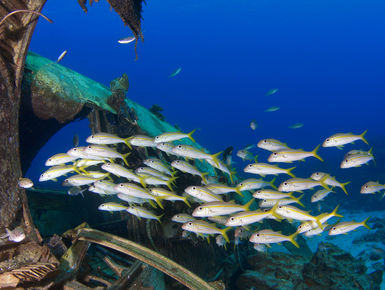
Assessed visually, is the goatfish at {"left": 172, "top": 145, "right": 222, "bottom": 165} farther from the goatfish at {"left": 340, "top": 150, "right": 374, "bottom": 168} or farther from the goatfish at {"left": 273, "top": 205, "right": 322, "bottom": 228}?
the goatfish at {"left": 340, "top": 150, "right": 374, "bottom": 168}

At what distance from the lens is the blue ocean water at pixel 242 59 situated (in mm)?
145500

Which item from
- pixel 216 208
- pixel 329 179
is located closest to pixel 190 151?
pixel 216 208

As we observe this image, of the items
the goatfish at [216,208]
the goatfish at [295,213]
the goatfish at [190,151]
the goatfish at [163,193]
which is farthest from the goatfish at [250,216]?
the goatfish at [190,151]

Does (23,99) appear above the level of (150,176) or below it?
above

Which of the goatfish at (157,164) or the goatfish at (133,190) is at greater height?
the goatfish at (157,164)

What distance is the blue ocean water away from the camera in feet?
477

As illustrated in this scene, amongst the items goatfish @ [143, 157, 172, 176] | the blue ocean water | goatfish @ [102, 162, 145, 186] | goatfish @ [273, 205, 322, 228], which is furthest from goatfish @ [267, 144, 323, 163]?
the blue ocean water

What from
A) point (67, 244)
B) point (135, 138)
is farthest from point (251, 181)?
point (67, 244)

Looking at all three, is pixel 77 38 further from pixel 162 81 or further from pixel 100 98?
pixel 100 98

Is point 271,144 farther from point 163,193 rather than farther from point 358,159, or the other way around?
point 163,193

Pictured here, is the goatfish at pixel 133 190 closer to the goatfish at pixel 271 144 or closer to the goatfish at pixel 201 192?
the goatfish at pixel 201 192

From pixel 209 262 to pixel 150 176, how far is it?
305 centimetres

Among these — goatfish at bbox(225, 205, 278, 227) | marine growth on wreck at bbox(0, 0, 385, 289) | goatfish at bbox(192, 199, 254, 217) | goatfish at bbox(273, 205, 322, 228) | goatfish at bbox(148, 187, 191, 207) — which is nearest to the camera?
marine growth on wreck at bbox(0, 0, 385, 289)

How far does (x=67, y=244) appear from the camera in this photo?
379cm
